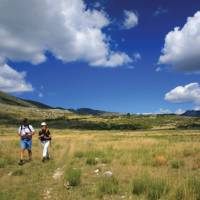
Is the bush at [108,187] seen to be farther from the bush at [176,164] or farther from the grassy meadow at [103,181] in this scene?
the bush at [176,164]

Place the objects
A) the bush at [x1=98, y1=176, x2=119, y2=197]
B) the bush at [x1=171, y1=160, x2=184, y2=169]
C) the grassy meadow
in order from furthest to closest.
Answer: the bush at [x1=171, y1=160, x2=184, y2=169], the bush at [x1=98, y1=176, x2=119, y2=197], the grassy meadow

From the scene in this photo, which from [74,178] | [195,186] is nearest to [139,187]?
[195,186]

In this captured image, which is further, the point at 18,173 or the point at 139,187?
the point at 18,173

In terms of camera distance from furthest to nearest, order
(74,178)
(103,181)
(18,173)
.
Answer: (18,173)
(74,178)
(103,181)

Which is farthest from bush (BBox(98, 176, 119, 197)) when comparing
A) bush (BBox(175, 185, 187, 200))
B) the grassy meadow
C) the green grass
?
bush (BBox(175, 185, 187, 200))

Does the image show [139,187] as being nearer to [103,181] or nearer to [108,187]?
[108,187]

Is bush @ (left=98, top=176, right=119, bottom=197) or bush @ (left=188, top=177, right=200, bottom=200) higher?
bush @ (left=188, top=177, right=200, bottom=200)

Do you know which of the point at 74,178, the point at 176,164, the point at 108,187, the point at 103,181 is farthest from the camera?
the point at 176,164

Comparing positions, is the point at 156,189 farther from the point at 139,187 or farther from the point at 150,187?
the point at 139,187

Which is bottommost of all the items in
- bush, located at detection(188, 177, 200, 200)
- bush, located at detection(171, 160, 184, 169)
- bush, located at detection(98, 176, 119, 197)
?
bush, located at detection(98, 176, 119, 197)

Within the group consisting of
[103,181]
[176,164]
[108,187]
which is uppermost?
[176,164]

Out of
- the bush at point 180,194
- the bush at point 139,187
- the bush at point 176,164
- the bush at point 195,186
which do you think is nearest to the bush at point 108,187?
the bush at point 139,187

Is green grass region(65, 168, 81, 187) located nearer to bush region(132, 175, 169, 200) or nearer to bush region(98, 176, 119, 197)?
bush region(98, 176, 119, 197)

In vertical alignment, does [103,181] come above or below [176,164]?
below
